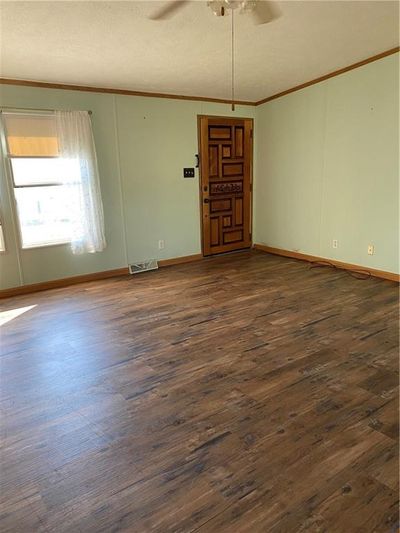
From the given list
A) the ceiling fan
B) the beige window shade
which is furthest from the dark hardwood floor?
→ the ceiling fan

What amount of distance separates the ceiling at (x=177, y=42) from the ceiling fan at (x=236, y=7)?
0.07 metres

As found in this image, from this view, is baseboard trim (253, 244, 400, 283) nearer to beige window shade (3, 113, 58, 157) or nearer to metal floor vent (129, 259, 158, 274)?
metal floor vent (129, 259, 158, 274)

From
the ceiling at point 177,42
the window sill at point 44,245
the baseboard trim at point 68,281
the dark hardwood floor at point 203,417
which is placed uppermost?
the ceiling at point 177,42

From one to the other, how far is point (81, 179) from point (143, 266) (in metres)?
1.47

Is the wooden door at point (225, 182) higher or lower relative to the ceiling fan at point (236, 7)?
lower

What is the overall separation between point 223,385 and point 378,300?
219 cm

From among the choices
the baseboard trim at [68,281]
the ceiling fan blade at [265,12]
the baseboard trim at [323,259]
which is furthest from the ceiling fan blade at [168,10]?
the baseboard trim at [323,259]

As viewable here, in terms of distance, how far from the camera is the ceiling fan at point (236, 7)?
7.75 feet

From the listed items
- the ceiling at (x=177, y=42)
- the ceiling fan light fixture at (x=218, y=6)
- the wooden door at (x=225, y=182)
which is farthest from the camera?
the wooden door at (x=225, y=182)

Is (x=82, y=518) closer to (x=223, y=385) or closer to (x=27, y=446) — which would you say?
(x=27, y=446)

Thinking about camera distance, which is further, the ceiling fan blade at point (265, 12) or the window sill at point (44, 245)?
the window sill at point (44, 245)

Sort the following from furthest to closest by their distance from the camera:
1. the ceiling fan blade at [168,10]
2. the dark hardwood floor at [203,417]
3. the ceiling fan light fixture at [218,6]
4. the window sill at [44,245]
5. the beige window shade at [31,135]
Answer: the window sill at [44,245] < the beige window shade at [31,135] < the ceiling fan blade at [168,10] < the ceiling fan light fixture at [218,6] < the dark hardwood floor at [203,417]

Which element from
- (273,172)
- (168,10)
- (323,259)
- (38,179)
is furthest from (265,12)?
(323,259)

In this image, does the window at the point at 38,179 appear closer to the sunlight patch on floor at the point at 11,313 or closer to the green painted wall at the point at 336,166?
the sunlight patch on floor at the point at 11,313
